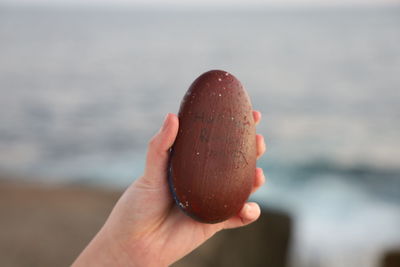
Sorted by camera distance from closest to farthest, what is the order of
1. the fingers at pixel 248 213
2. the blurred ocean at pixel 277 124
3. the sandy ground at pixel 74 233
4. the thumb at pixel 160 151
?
1. the thumb at pixel 160 151
2. the fingers at pixel 248 213
3. the sandy ground at pixel 74 233
4. the blurred ocean at pixel 277 124

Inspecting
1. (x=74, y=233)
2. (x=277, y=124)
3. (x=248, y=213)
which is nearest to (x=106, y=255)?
(x=248, y=213)

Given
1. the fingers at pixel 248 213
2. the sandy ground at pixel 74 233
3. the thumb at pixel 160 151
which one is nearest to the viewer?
the thumb at pixel 160 151

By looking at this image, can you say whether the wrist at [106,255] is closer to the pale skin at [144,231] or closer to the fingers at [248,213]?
the pale skin at [144,231]


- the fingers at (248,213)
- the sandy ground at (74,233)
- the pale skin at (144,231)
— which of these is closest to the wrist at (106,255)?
the pale skin at (144,231)

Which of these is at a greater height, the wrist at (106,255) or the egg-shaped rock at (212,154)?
the egg-shaped rock at (212,154)

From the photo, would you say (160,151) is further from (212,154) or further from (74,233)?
(74,233)

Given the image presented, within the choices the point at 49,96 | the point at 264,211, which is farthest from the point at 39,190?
the point at 49,96
